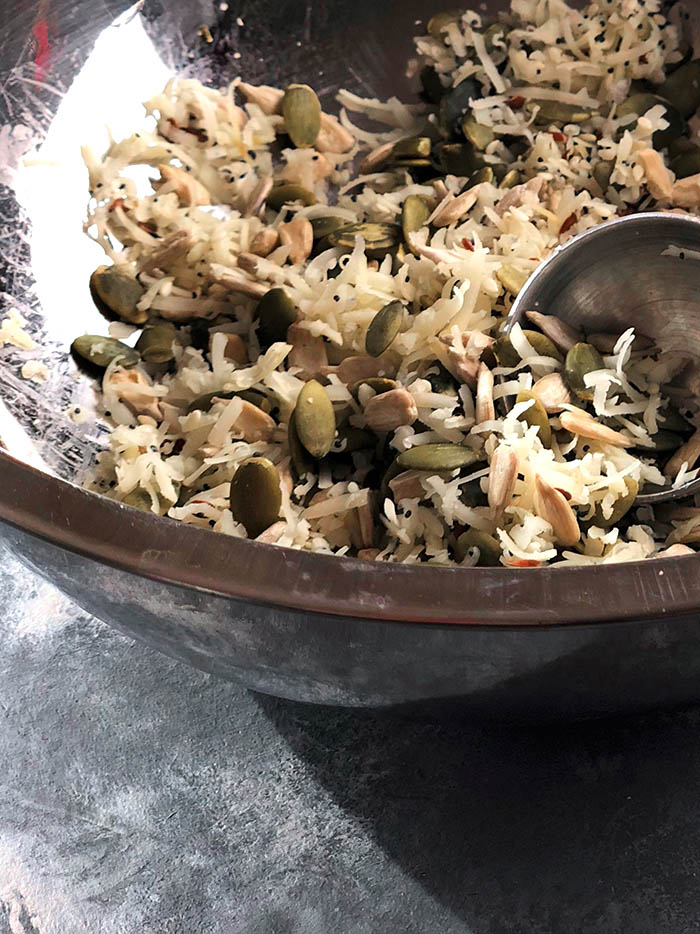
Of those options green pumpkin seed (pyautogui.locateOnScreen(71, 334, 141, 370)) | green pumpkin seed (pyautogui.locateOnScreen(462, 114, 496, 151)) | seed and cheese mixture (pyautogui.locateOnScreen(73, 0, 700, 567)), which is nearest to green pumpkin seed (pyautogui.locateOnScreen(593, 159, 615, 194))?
seed and cheese mixture (pyautogui.locateOnScreen(73, 0, 700, 567))

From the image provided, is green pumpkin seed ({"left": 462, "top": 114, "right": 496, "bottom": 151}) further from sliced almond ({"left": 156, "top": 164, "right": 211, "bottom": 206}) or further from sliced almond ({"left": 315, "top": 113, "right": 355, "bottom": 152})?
sliced almond ({"left": 156, "top": 164, "right": 211, "bottom": 206})

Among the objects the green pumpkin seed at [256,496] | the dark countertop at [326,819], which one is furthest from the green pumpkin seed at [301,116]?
the dark countertop at [326,819]

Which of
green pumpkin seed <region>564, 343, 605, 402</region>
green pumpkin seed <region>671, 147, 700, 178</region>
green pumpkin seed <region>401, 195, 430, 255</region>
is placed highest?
green pumpkin seed <region>401, 195, 430, 255</region>

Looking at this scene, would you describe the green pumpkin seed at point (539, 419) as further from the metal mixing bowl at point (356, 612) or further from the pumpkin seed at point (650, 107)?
the pumpkin seed at point (650, 107)

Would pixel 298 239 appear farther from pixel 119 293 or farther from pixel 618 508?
pixel 618 508

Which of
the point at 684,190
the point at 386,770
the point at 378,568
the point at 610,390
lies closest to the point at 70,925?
the point at 386,770

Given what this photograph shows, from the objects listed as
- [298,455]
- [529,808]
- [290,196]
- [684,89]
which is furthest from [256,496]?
[684,89]
